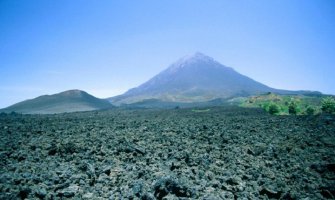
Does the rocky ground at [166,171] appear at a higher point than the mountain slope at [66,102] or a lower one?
lower

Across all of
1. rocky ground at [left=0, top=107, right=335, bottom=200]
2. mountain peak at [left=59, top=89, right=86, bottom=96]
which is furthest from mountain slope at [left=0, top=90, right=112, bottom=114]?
rocky ground at [left=0, top=107, right=335, bottom=200]

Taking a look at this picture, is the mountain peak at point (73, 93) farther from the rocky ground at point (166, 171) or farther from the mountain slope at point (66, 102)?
the rocky ground at point (166, 171)

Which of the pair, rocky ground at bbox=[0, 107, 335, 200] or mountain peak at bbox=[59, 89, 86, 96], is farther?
mountain peak at bbox=[59, 89, 86, 96]

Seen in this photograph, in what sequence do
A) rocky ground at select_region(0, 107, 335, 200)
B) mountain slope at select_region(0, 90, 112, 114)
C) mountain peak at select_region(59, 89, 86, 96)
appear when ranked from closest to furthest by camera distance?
rocky ground at select_region(0, 107, 335, 200), mountain slope at select_region(0, 90, 112, 114), mountain peak at select_region(59, 89, 86, 96)

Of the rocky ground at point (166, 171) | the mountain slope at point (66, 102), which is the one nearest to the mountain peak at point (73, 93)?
the mountain slope at point (66, 102)

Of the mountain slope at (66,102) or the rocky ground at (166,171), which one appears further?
the mountain slope at (66,102)

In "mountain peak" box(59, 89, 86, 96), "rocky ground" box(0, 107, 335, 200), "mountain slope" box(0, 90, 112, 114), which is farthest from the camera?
"mountain peak" box(59, 89, 86, 96)

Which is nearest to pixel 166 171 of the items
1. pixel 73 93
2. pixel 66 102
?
pixel 66 102

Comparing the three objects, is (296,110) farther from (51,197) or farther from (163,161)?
(51,197)

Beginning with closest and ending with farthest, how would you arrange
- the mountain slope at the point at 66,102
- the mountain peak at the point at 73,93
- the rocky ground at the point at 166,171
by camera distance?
the rocky ground at the point at 166,171 → the mountain slope at the point at 66,102 → the mountain peak at the point at 73,93

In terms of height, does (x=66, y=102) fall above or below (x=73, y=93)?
below

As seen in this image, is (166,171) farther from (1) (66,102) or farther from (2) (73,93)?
(2) (73,93)

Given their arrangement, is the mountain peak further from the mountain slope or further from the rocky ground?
the rocky ground

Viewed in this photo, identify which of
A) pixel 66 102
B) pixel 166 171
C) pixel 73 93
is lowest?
pixel 166 171
